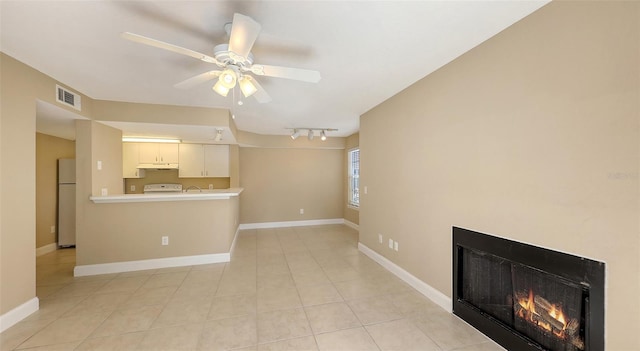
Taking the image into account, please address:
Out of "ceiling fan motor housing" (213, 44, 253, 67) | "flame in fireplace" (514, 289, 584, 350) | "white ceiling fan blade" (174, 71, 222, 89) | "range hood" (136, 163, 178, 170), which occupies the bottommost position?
"flame in fireplace" (514, 289, 584, 350)

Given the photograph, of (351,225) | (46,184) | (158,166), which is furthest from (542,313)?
(46,184)

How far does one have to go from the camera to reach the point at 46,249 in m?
4.14

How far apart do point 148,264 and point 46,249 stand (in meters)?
2.37

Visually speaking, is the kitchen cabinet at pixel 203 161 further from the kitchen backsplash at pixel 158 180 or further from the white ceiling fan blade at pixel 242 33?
the white ceiling fan blade at pixel 242 33

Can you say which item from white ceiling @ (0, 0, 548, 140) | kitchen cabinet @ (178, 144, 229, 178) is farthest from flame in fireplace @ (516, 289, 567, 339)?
kitchen cabinet @ (178, 144, 229, 178)

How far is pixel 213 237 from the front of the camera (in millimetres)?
3758

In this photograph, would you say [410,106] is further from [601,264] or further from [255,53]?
[601,264]

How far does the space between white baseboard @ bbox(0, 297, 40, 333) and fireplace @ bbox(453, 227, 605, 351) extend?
4072 millimetres

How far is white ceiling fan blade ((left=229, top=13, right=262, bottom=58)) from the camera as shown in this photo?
1.37 m

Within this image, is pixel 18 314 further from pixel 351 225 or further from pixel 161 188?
pixel 351 225

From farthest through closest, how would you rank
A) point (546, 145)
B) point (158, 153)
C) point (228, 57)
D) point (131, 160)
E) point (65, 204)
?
point (158, 153), point (131, 160), point (65, 204), point (228, 57), point (546, 145)

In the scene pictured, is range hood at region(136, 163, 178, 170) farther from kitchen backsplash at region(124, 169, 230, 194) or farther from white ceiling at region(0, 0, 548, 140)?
white ceiling at region(0, 0, 548, 140)

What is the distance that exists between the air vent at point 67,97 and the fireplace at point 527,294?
4526 mm

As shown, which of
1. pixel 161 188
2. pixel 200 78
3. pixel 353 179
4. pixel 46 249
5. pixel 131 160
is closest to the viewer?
pixel 200 78
